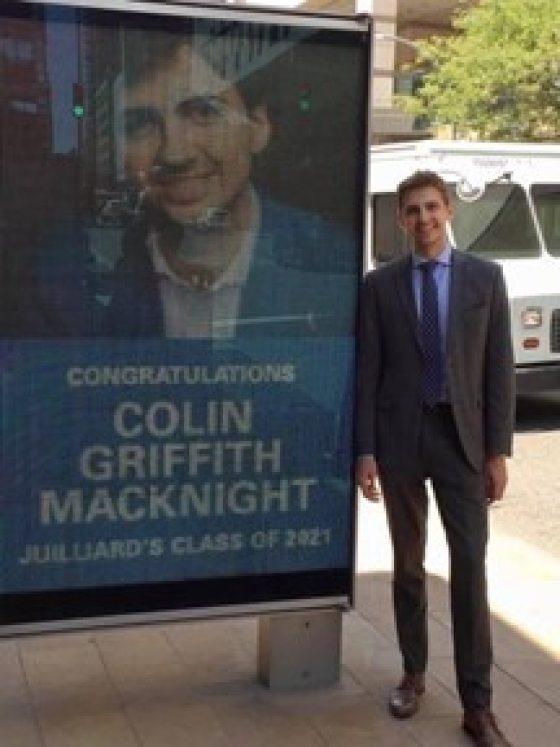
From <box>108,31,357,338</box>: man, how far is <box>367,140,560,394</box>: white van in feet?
21.6

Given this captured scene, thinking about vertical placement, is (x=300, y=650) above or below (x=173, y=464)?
below

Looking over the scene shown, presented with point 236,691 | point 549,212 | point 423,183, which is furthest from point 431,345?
point 549,212

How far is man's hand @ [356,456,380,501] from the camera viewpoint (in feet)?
12.9

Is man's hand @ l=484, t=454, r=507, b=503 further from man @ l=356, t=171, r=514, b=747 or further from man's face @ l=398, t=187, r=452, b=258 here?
man's face @ l=398, t=187, r=452, b=258

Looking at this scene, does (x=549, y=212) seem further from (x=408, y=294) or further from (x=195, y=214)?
(x=195, y=214)

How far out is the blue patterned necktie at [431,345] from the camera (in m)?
3.86

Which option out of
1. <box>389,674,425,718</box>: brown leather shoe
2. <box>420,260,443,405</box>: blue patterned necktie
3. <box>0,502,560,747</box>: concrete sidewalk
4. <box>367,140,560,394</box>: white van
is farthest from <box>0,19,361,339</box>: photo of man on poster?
<box>367,140,560,394</box>: white van

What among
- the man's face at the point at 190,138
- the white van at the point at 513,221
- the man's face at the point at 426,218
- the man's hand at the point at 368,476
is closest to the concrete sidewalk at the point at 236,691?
the man's hand at the point at 368,476

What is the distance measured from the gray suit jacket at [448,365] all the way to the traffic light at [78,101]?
112 centimetres

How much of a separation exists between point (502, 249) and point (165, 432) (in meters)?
7.91

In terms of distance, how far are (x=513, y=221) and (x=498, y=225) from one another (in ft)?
0.67

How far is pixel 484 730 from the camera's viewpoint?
387cm

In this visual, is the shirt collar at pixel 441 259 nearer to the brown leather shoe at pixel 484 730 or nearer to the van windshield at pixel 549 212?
the brown leather shoe at pixel 484 730

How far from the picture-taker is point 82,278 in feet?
12.0
